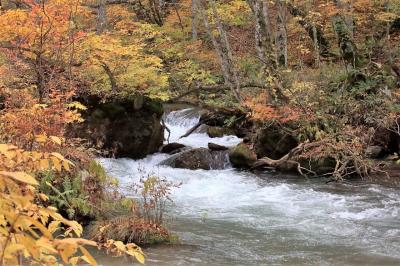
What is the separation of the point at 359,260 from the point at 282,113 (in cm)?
612

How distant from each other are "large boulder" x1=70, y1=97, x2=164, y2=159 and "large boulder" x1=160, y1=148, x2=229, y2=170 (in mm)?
1235

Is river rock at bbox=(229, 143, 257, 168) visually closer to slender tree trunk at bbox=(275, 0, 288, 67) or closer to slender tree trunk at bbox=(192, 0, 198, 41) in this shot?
slender tree trunk at bbox=(275, 0, 288, 67)

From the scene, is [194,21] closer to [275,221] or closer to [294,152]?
[294,152]

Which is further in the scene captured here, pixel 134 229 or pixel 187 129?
pixel 187 129

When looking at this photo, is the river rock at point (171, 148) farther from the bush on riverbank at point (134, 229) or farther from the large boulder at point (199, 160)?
the bush on riverbank at point (134, 229)

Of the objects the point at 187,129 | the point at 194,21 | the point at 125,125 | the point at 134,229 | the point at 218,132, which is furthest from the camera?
the point at 194,21

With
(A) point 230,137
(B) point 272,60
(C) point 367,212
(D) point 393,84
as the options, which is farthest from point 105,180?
(A) point 230,137

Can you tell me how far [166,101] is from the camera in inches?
576

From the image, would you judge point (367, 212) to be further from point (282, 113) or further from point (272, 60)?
point (272, 60)

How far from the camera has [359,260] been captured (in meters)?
6.29

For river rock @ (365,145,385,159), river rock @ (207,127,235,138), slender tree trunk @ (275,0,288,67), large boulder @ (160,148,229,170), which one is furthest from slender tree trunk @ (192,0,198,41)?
river rock @ (365,145,385,159)

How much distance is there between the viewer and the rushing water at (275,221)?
6.46 m

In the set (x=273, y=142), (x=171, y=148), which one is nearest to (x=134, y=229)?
(x=273, y=142)

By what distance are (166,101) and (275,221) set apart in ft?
22.9
